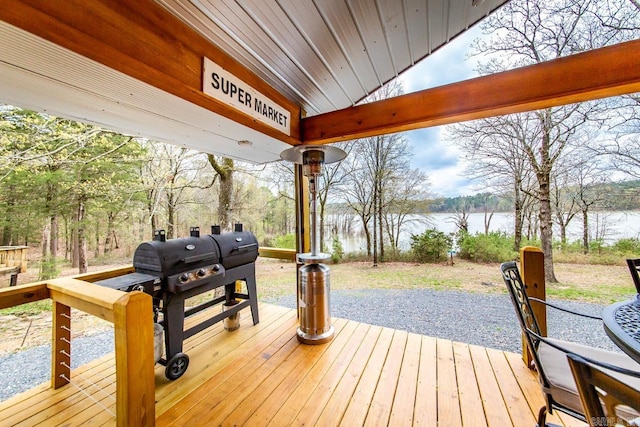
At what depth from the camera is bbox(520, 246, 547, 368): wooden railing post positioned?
6.24 ft

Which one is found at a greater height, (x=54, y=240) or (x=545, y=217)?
(x=545, y=217)

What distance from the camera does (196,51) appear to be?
144 centimetres

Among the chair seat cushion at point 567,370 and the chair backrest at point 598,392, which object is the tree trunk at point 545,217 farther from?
the chair backrest at point 598,392

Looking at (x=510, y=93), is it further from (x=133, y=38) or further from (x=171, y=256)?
(x=171, y=256)

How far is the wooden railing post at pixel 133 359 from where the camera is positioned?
101cm

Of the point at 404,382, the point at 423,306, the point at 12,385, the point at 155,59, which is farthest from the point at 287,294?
the point at 155,59

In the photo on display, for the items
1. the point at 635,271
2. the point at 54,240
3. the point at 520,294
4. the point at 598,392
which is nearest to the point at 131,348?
the point at 598,392

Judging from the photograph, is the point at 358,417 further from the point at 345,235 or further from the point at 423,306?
the point at 345,235

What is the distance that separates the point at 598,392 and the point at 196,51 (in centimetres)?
225

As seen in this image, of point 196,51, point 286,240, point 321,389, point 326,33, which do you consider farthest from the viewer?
point 286,240

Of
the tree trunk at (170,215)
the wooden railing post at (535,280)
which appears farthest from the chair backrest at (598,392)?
the tree trunk at (170,215)

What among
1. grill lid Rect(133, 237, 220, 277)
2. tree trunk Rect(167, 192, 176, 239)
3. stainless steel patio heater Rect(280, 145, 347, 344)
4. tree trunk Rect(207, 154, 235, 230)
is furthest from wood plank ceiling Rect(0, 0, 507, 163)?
tree trunk Rect(167, 192, 176, 239)

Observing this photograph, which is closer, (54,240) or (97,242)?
(54,240)

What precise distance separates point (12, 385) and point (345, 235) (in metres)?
5.46
